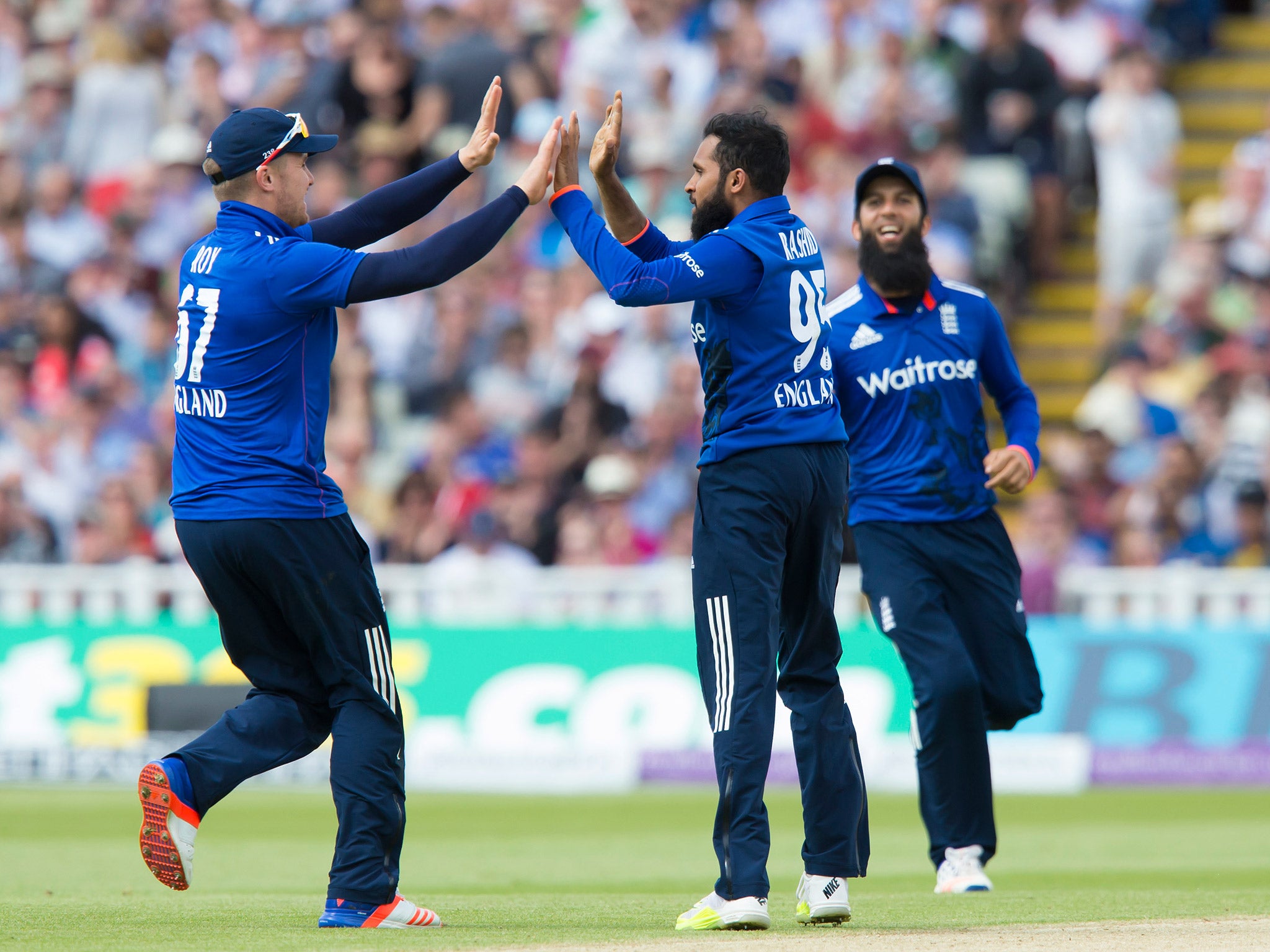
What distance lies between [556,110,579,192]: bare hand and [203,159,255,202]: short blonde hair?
3.32 feet

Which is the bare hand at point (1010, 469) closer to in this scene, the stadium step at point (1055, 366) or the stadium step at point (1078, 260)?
the stadium step at point (1055, 366)

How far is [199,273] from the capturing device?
6.23 metres

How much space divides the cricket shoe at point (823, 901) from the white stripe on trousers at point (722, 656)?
642 mm

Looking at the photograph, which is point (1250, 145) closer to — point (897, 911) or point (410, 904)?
point (897, 911)

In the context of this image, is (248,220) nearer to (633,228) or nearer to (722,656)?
(633,228)

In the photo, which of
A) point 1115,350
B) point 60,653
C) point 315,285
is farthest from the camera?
point 1115,350

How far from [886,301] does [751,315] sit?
1.86 metres

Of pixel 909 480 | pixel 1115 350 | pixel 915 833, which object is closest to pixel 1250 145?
pixel 1115 350

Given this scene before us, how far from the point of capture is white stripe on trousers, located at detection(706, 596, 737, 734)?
6.20 meters

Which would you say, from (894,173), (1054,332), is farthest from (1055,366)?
(894,173)

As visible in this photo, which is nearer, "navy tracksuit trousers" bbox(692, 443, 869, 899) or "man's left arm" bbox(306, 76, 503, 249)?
"navy tracksuit trousers" bbox(692, 443, 869, 899)

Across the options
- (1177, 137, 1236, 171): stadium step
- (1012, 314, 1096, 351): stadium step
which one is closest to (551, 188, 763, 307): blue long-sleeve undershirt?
(1012, 314, 1096, 351): stadium step

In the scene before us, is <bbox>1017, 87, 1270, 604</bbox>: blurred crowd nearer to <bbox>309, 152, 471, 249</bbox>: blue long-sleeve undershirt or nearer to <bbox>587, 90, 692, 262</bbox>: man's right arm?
<bbox>587, 90, 692, 262</bbox>: man's right arm

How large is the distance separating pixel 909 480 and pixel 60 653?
26.6 ft
